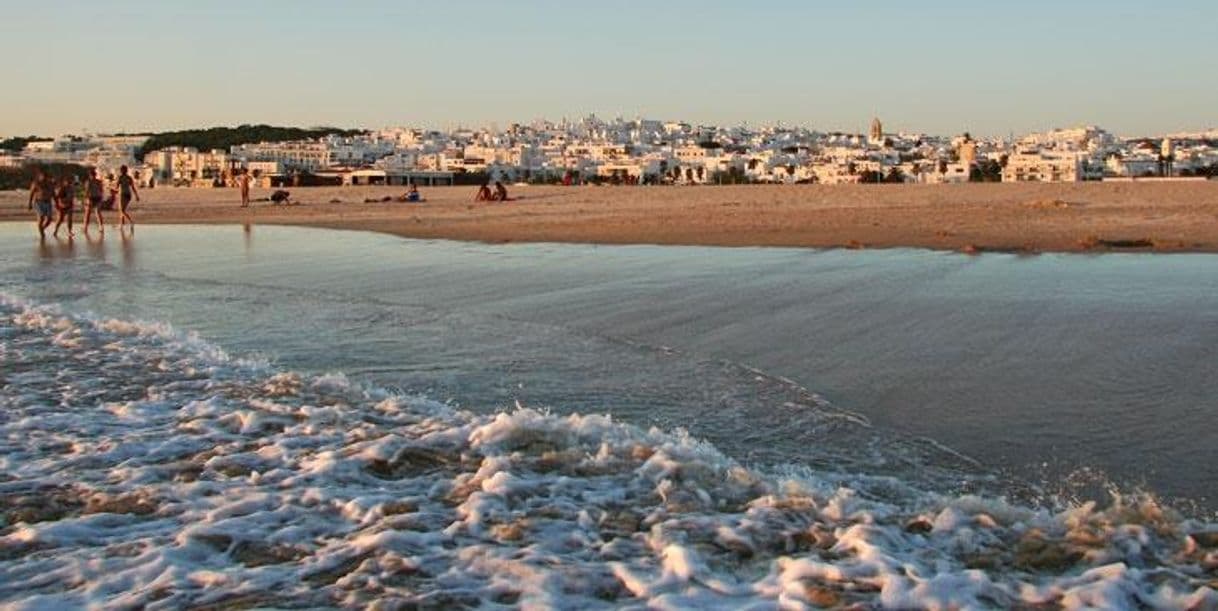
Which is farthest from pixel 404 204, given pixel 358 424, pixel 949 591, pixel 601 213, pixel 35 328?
pixel 949 591

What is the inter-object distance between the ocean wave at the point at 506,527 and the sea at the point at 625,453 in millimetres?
15

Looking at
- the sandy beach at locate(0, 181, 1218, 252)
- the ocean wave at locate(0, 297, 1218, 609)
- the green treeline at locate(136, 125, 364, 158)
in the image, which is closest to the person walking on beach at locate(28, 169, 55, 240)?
the sandy beach at locate(0, 181, 1218, 252)

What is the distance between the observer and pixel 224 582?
3.62 meters

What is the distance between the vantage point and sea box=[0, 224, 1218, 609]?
142 inches

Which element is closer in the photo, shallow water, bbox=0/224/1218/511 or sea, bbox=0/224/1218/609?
sea, bbox=0/224/1218/609

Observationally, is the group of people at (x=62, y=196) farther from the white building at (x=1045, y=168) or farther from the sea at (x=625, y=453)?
the white building at (x=1045, y=168)

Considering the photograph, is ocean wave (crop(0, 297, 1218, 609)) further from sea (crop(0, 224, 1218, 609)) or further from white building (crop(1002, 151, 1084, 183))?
white building (crop(1002, 151, 1084, 183))

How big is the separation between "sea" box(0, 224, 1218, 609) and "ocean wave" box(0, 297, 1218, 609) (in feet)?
0.05

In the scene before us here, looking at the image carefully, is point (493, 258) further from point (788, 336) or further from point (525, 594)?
point (525, 594)

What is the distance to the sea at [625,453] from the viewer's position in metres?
3.62

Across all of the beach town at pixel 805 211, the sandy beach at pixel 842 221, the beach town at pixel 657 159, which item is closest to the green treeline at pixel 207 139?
the beach town at pixel 657 159

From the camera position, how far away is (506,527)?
4133 millimetres

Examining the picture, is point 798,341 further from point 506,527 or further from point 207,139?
point 207,139

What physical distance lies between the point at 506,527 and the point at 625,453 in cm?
101
